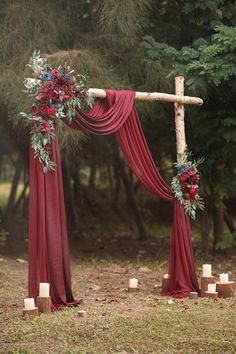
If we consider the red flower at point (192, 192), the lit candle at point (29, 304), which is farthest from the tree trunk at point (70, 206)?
the lit candle at point (29, 304)

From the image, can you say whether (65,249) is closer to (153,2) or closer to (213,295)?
(213,295)

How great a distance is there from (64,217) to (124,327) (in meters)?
1.19

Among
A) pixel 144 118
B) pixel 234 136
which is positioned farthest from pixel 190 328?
pixel 144 118

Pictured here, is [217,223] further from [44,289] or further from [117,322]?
[117,322]

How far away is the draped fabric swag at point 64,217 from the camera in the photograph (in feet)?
18.5

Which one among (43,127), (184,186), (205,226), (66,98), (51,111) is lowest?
(205,226)

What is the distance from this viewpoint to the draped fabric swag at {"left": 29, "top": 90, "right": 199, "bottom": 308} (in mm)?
5645

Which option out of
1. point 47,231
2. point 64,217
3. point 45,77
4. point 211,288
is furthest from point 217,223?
point 45,77

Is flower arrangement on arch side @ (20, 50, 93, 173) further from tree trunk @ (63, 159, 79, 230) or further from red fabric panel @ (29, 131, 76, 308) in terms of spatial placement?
tree trunk @ (63, 159, 79, 230)

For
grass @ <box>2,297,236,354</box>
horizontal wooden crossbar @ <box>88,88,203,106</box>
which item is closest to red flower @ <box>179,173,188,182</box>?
horizontal wooden crossbar @ <box>88,88,203,106</box>

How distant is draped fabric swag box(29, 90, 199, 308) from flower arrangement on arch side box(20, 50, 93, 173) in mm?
92

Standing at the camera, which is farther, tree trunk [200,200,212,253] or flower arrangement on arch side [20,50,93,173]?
tree trunk [200,200,212,253]

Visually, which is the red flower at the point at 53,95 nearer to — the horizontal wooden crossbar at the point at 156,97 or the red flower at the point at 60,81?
the red flower at the point at 60,81

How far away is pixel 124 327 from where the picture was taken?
502 centimetres
